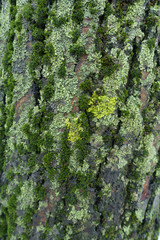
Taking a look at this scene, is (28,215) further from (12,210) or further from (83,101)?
(83,101)

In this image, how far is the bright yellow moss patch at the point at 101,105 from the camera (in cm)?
105

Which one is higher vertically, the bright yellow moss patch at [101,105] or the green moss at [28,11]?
the green moss at [28,11]

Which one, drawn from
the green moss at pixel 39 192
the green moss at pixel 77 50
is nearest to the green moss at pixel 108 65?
the green moss at pixel 77 50

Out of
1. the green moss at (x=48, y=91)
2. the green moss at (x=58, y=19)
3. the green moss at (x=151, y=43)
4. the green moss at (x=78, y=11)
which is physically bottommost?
the green moss at (x=48, y=91)

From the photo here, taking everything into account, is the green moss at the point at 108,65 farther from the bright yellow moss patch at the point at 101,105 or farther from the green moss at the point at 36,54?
the green moss at the point at 36,54

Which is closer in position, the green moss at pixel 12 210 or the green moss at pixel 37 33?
the green moss at pixel 37 33

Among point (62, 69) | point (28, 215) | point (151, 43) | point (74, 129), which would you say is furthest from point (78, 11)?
point (28, 215)

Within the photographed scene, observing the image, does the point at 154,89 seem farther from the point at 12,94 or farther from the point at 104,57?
the point at 12,94

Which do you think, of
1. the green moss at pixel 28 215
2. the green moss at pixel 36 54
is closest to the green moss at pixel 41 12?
the green moss at pixel 36 54

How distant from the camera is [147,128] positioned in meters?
1.16

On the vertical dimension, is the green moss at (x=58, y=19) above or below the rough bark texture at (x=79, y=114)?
above

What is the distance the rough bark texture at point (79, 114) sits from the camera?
1.03 metres

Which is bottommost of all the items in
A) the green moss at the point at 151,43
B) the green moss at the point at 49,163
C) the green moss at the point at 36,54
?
the green moss at the point at 49,163

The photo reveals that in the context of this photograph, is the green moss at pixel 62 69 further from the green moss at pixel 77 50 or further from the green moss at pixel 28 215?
the green moss at pixel 28 215
